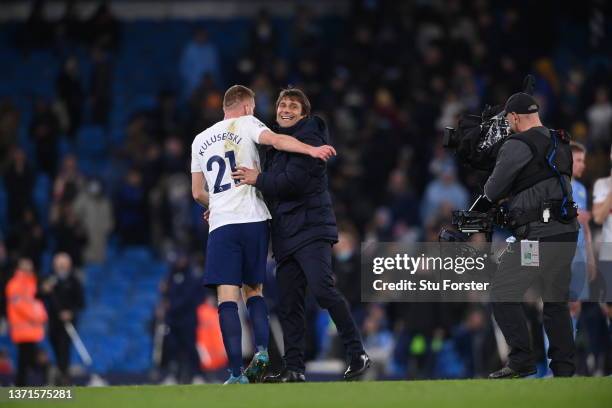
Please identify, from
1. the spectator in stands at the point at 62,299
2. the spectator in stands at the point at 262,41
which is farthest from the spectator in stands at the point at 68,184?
the spectator in stands at the point at 262,41

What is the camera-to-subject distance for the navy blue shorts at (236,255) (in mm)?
11305

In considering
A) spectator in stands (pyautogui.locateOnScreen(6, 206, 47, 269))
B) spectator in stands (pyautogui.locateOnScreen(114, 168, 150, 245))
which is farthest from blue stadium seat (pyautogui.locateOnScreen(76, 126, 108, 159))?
spectator in stands (pyautogui.locateOnScreen(6, 206, 47, 269))

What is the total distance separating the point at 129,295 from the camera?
22516 millimetres

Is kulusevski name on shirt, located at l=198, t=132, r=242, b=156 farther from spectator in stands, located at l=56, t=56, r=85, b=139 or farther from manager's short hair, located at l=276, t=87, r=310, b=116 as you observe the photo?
spectator in stands, located at l=56, t=56, r=85, b=139

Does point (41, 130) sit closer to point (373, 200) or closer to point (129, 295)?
point (129, 295)

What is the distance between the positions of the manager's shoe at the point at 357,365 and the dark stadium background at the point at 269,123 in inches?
273

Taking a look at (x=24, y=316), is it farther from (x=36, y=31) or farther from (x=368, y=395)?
(x=368, y=395)

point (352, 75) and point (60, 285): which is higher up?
point (352, 75)

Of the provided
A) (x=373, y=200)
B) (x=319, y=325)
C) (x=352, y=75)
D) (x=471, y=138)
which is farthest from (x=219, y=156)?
(x=352, y=75)

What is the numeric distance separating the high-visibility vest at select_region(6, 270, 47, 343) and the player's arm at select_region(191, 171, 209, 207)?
25.0ft

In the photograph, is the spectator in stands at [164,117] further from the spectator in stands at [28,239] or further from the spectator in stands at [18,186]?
the spectator in stands at [28,239]

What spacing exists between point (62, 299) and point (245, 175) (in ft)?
27.6

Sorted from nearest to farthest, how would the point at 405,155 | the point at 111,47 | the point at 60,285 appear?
the point at 60,285 → the point at 405,155 → the point at 111,47

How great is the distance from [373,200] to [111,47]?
649cm
